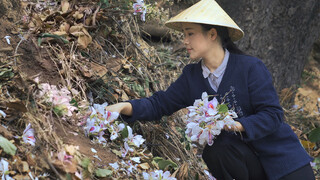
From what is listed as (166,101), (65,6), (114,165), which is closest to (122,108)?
(166,101)

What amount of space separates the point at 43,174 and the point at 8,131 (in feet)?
0.86

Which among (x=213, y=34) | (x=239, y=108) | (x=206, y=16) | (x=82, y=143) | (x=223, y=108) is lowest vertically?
(x=82, y=143)

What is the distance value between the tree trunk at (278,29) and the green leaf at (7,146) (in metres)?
2.80

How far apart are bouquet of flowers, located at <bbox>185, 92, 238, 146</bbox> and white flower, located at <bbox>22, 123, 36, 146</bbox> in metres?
0.75

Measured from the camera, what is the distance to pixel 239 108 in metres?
2.35

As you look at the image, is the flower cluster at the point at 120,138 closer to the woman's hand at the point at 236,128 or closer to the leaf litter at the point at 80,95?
the leaf litter at the point at 80,95

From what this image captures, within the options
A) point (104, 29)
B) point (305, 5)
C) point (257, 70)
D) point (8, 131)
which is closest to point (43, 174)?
point (8, 131)

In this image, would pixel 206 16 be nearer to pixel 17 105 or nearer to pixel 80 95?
pixel 80 95

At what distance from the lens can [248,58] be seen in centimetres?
242

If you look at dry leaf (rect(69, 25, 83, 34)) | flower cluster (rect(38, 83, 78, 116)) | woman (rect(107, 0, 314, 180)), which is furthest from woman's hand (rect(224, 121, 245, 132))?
dry leaf (rect(69, 25, 83, 34))

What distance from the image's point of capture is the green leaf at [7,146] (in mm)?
1787

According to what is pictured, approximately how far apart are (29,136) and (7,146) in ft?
0.57

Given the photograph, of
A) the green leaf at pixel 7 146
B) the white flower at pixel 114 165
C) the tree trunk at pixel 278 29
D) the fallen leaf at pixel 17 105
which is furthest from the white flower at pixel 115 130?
the tree trunk at pixel 278 29

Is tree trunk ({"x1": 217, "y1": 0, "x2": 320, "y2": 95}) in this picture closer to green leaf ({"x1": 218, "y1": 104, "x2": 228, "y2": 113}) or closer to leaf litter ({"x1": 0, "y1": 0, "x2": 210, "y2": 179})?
leaf litter ({"x1": 0, "y1": 0, "x2": 210, "y2": 179})
